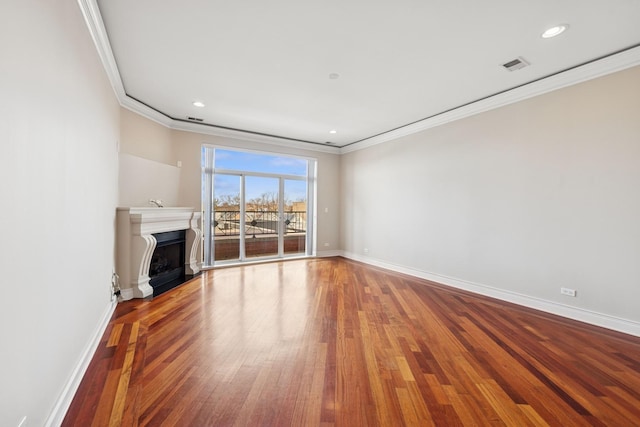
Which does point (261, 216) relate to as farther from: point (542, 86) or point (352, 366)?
point (542, 86)

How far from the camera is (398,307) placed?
342 centimetres

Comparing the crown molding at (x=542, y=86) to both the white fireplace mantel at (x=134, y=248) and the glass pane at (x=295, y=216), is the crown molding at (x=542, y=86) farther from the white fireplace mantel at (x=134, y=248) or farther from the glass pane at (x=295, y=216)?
the white fireplace mantel at (x=134, y=248)

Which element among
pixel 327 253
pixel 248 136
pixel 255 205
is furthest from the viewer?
pixel 327 253

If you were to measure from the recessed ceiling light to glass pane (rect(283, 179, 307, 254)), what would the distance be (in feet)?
16.5

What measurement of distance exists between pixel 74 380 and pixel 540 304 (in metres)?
4.72

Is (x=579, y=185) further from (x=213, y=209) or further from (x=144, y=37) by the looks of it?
(x=213, y=209)

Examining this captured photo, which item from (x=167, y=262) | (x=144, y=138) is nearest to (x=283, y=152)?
(x=144, y=138)

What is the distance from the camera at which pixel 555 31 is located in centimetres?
243

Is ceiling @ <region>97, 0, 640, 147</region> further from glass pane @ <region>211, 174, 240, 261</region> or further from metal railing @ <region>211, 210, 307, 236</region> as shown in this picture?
metal railing @ <region>211, 210, 307, 236</region>

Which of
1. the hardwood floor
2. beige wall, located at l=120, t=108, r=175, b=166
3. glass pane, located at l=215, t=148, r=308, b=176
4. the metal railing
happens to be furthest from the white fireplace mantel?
Result: glass pane, located at l=215, t=148, r=308, b=176

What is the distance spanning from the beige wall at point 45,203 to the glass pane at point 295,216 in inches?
170

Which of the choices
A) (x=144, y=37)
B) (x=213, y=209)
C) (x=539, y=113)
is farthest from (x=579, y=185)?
(x=213, y=209)

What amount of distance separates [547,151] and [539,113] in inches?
20.0

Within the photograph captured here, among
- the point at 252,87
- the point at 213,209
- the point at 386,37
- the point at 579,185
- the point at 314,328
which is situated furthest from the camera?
the point at 213,209
